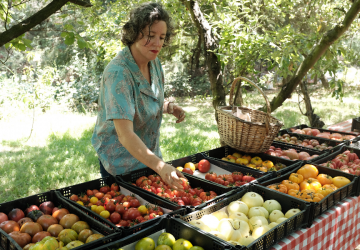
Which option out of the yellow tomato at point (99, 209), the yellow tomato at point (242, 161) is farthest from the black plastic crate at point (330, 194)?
the yellow tomato at point (99, 209)

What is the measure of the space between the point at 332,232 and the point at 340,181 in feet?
1.43

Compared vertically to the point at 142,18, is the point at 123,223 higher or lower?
lower

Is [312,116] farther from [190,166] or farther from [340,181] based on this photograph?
[190,166]

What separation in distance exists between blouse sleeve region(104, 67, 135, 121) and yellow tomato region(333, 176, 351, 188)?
1.51 m

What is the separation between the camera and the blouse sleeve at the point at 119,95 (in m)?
1.80

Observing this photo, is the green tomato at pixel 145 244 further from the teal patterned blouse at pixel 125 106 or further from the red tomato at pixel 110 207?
the teal patterned blouse at pixel 125 106

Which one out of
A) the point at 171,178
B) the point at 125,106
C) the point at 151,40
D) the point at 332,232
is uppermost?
the point at 151,40

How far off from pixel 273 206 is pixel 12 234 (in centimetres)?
142

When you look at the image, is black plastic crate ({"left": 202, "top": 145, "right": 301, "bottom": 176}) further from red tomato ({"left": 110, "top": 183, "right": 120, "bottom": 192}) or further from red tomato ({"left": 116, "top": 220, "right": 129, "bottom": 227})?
red tomato ({"left": 116, "top": 220, "right": 129, "bottom": 227})

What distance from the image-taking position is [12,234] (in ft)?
4.88

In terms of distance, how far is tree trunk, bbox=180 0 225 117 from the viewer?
13.3 feet

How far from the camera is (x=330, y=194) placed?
1930 millimetres

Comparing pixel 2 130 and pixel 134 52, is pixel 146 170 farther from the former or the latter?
pixel 2 130

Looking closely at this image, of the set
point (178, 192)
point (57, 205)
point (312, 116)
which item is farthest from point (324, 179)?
point (312, 116)
